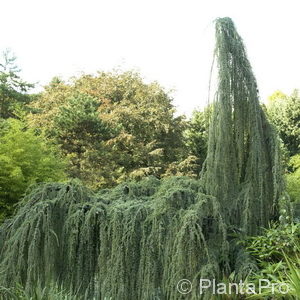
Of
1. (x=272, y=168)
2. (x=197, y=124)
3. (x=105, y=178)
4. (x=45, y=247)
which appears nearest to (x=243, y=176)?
(x=272, y=168)

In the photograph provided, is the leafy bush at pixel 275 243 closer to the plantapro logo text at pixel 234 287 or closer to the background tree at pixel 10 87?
the plantapro logo text at pixel 234 287

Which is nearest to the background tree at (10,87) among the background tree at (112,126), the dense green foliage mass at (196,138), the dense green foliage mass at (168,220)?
the background tree at (112,126)

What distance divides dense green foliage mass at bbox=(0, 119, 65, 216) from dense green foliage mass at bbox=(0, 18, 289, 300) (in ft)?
6.61

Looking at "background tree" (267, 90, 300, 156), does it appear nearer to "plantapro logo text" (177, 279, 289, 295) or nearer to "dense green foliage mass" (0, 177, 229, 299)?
"dense green foliage mass" (0, 177, 229, 299)

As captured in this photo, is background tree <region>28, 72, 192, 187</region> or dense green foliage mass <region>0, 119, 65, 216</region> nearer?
dense green foliage mass <region>0, 119, 65, 216</region>

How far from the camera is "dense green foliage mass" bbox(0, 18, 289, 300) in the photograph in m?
4.34

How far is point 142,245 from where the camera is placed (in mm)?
4422

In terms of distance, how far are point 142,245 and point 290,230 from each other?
1.73 metres

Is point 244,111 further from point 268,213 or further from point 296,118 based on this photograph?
point 296,118

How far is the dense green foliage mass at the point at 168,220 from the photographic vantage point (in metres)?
4.34

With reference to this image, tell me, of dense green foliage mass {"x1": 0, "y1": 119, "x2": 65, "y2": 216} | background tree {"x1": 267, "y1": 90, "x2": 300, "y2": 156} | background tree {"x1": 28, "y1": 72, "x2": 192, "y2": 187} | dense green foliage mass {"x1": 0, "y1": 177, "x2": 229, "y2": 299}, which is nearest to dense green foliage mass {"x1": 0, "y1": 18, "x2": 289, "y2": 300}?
dense green foliage mass {"x1": 0, "y1": 177, "x2": 229, "y2": 299}

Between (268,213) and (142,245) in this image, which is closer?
(142,245)

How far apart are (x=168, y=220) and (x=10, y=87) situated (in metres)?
16.4

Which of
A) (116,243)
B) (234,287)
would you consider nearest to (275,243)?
(234,287)
